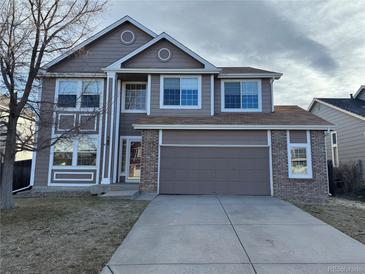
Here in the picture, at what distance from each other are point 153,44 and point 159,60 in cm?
90

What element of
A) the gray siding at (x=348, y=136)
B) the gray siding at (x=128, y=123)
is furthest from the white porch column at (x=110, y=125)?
the gray siding at (x=348, y=136)

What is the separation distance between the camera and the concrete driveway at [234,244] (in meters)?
4.30

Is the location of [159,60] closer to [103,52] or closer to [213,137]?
[103,52]

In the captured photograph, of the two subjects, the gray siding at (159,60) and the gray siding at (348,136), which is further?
the gray siding at (348,136)

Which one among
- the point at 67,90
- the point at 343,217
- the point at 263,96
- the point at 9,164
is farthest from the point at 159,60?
the point at 343,217

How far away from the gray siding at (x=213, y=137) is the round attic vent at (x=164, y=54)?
418cm

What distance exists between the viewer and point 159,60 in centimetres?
1372

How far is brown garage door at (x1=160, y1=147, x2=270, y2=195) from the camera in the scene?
11664mm

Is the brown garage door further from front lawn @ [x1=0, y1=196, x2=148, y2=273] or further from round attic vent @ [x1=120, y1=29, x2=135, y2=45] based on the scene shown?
round attic vent @ [x1=120, y1=29, x2=135, y2=45]

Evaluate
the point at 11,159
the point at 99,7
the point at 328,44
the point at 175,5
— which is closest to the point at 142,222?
the point at 11,159

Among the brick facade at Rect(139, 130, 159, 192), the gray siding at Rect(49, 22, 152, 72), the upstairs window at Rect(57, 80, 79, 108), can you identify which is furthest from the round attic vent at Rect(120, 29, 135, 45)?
the brick facade at Rect(139, 130, 159, 192)

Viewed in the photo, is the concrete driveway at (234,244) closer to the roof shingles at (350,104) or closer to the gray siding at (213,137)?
the gray siding at (213,137)

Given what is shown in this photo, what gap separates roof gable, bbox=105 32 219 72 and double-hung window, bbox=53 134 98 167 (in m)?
3.89

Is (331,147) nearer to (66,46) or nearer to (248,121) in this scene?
(248,121)
